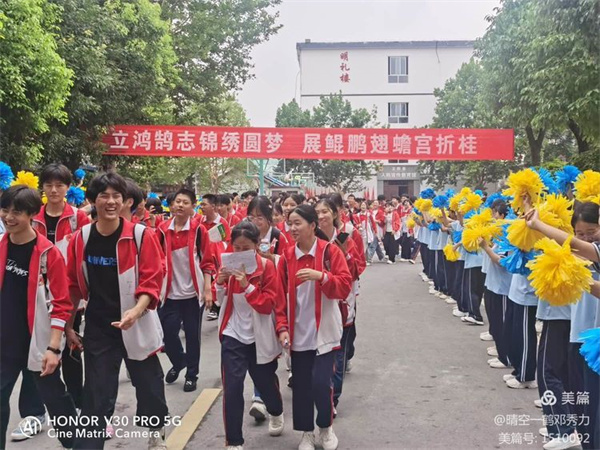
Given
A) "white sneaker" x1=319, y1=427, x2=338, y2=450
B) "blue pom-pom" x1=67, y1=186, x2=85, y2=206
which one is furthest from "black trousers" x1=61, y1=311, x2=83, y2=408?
"blue pom-pom" x1=67, y1=186, x2=85, y2=206

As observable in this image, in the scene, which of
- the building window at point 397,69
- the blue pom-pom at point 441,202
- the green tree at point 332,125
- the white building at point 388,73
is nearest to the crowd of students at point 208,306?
the blue pom-pom at point 441,202

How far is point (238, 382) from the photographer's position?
432 centimetres

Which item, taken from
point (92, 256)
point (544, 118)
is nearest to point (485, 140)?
point (544, 118)

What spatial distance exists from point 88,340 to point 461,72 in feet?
101

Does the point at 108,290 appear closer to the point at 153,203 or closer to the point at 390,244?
the point at 153,203

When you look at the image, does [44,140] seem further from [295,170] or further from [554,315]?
[295,170]

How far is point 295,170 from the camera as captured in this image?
115 feet

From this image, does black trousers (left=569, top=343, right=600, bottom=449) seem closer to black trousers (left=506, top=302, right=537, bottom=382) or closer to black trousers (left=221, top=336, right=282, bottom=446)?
black trousers (left=506, top=302, right=537, bottom=382)

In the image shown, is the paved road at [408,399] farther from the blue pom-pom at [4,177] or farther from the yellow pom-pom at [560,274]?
the blue pom-pom at [4,177]

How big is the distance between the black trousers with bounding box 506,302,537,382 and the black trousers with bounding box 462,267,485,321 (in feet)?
8.77

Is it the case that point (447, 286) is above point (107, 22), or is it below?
below

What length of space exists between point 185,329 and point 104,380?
2.20 metres

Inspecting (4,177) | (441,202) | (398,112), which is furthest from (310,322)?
(398,112)

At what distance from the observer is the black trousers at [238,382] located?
14.0ft
